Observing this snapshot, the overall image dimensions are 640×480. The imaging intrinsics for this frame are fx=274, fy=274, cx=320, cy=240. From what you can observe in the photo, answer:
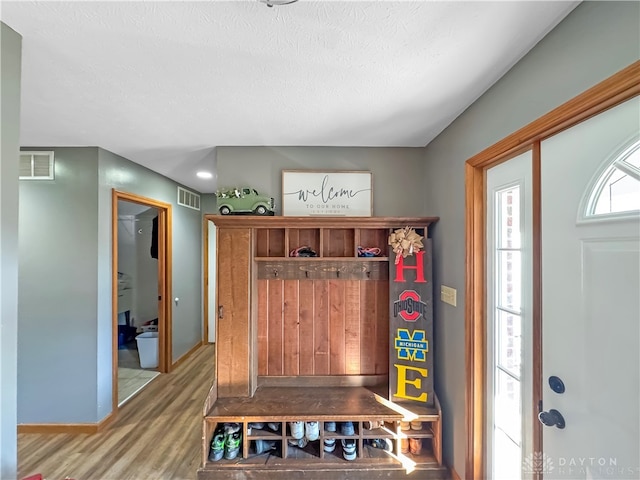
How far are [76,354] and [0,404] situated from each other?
1672 mm

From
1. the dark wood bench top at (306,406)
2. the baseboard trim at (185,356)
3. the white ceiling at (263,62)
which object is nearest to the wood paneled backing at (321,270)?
the dark wood bench top at (306,406)

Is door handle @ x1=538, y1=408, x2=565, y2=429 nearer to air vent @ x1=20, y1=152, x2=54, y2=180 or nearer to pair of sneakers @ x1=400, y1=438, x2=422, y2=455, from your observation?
pair of sneakers @ x1=400, y1=438, x2=422, y2=455

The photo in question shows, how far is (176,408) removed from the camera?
2682 mm

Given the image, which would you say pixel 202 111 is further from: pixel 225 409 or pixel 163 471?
pixel 163 471

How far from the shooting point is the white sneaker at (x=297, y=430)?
1827mm

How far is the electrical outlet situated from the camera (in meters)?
1.76

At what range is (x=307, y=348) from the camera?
2227mm

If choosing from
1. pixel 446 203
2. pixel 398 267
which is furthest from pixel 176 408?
pixel 446 203

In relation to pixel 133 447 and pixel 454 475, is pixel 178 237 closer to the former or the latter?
pixel 133 447

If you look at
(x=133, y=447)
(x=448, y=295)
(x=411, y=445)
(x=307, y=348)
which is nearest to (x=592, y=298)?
(x=448, y=295)

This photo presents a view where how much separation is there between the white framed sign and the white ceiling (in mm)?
394

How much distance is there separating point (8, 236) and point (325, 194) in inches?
69.9

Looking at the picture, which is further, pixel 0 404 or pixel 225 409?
pixel 225 409

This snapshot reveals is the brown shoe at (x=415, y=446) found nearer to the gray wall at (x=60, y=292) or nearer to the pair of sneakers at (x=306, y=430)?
the pair of sneakers at (x=306, y=430)
